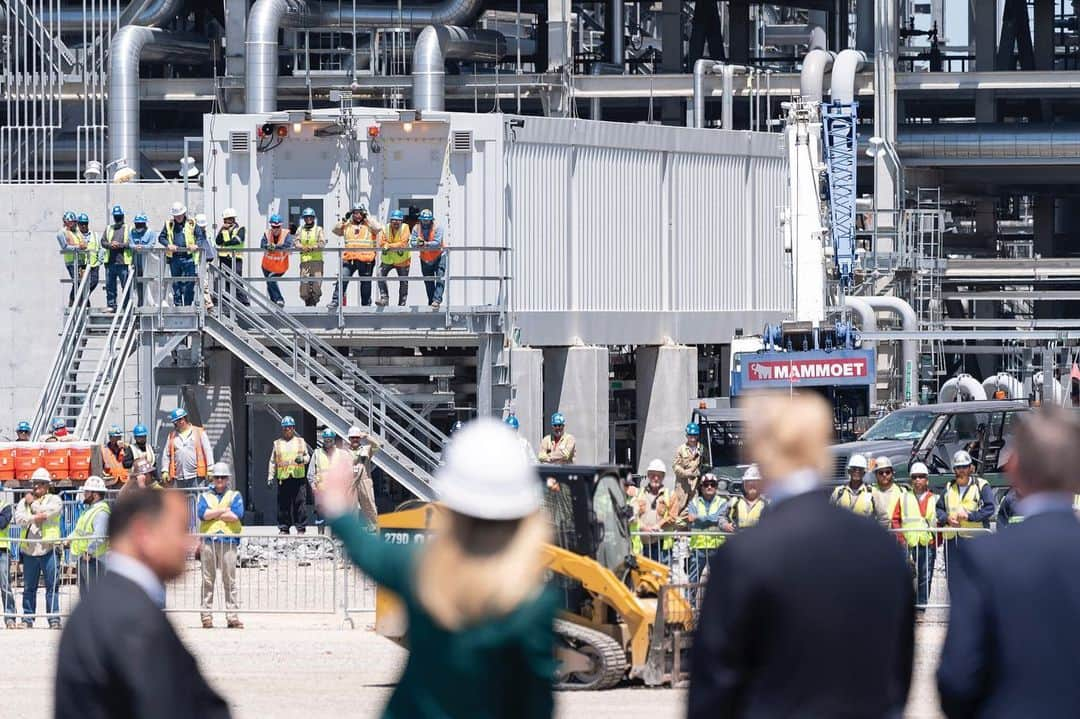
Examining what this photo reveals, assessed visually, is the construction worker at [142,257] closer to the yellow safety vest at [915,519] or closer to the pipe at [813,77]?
the yellow safety vest at [915,519]

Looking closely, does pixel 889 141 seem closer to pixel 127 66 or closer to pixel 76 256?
pixel 127 66

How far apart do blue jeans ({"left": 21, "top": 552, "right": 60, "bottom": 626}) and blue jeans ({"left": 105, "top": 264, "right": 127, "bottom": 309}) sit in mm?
8471

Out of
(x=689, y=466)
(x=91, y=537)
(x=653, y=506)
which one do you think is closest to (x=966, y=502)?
(x=653, y=506)

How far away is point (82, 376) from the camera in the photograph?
29.2 meters

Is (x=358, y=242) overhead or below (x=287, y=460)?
overhead

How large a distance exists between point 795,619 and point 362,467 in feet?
62.6

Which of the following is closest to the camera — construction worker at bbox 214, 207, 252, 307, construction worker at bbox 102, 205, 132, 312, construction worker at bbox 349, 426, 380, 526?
construction worker at bbox 349, 426, 380, 526

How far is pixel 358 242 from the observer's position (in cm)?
2825

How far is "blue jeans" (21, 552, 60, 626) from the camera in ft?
64.1

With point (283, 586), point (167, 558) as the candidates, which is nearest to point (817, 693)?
point (167, 558)

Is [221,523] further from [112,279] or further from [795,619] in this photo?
[795,619]

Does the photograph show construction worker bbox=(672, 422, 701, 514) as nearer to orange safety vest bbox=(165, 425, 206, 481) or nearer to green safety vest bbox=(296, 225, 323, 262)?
orange safety vest bbox=(165, 425, 206, 481)

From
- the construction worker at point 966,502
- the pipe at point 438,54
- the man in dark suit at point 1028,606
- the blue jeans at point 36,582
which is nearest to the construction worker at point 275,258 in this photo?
the blue jeans at point 36,582

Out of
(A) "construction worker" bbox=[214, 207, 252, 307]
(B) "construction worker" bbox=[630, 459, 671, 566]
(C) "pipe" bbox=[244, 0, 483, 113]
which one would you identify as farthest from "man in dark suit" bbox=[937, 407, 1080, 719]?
(C) "pipe" bbox=[244, 0, 483, 113]
